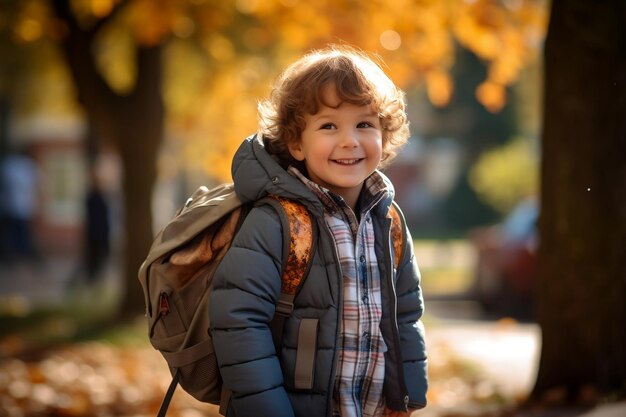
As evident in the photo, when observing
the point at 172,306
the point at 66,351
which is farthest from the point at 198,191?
the point at 66,351

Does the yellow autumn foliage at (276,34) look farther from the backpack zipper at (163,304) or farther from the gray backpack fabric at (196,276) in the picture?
the backpack zipper at (163,304)

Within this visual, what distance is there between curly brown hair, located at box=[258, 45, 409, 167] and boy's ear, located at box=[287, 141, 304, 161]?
0.01 metres

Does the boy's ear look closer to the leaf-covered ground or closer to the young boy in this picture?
the young boy

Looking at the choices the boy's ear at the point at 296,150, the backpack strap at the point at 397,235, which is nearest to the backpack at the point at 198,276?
the boy's ear at the point at 296,150

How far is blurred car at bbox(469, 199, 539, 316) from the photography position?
44.9ft

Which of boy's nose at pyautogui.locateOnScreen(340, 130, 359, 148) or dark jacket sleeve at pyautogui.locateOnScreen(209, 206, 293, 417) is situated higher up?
boy's nose at pyautogui.locateOnScreen(340, 130, 359, 148)

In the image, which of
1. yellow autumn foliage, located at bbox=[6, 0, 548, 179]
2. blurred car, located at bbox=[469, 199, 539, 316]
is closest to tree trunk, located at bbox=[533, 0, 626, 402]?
yellow autumn foliage, located at bbox=[6, 0, 548, 179]

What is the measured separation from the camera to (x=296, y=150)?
11.0 ft

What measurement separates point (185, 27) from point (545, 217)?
8427 mm

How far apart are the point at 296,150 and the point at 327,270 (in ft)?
1.57

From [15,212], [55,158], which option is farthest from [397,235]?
[55,158]

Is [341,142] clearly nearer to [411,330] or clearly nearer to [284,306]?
[284,306]

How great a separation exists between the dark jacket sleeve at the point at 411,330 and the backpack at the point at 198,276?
0.46m

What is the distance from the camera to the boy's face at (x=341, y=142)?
10.5ft
